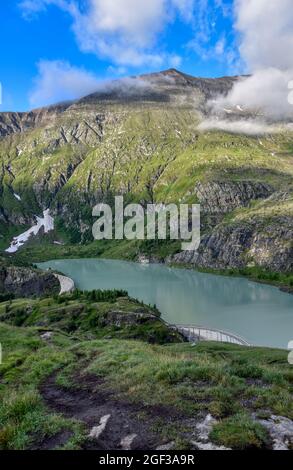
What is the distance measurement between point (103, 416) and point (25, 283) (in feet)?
616

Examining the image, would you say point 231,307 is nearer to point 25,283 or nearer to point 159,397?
point 25,283

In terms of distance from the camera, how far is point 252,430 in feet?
40.3

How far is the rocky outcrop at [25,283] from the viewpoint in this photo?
189 metres

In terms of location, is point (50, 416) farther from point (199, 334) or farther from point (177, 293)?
point (177, 293)

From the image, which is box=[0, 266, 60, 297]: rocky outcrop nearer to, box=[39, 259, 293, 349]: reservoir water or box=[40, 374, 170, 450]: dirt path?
box=[39, 259, 293, 349]: reservoir water

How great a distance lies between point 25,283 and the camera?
630 feet

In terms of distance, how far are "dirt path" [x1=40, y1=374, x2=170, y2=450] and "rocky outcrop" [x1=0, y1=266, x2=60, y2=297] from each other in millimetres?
A: 174569

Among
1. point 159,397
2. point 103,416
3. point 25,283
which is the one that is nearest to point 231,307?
point 25,283

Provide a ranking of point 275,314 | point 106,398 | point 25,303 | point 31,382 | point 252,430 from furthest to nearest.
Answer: point 275,314 < point 25,303 < point 31,382 < point 106,398 < point 252,430

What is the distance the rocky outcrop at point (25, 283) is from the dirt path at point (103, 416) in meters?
175

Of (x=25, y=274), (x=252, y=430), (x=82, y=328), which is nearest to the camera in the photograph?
(x=252, y=430)

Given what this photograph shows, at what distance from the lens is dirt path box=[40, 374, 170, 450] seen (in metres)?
12.4

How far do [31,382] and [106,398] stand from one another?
6.00 meters
